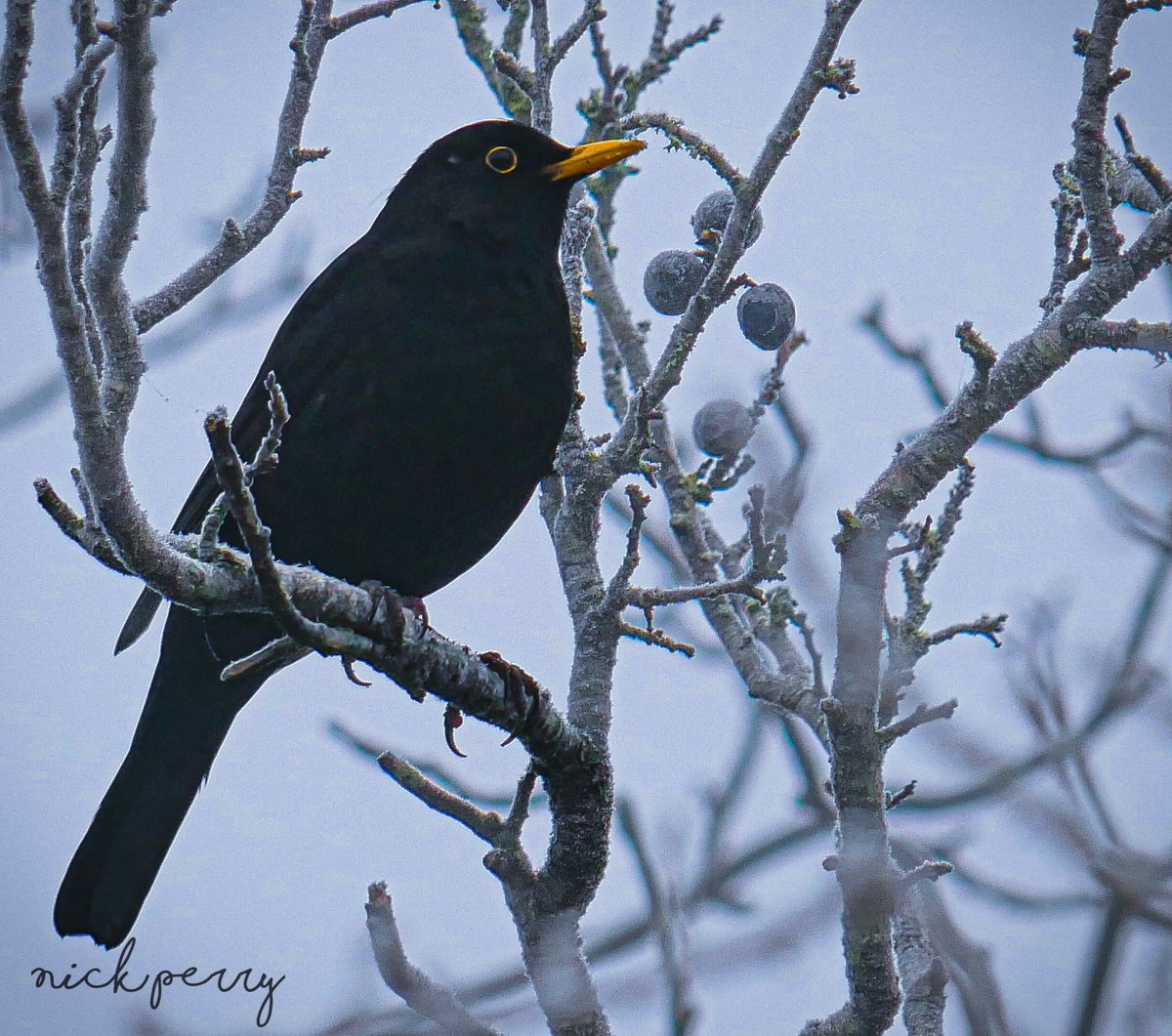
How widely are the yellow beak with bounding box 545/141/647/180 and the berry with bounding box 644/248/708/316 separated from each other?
571 mm

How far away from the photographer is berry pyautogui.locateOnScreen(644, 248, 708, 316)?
5.05 metres

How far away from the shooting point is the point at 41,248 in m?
2.48

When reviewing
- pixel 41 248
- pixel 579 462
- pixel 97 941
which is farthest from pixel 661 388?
pixel 97 941

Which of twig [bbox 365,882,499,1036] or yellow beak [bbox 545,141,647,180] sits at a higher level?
yellow beak [bbox 545,141,647,180]

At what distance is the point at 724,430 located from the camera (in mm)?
5059

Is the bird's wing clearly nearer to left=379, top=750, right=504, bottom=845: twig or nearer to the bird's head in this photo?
the bird's head

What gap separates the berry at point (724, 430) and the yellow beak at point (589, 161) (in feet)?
3.39

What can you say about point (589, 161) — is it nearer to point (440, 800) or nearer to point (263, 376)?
point (263, 376)

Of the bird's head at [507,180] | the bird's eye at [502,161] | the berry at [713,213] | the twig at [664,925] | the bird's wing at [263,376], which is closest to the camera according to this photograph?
the twig at [664,925]

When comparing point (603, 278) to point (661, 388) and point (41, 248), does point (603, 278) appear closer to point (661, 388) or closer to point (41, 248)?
point (661, 388)

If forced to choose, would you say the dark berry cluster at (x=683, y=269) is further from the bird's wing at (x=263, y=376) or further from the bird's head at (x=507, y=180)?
the bird's wing at (x=263, y=376)

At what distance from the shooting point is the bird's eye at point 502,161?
464cm

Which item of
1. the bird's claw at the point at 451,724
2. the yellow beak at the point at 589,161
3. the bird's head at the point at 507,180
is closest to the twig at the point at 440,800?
the bird's claw at the point at 451,724

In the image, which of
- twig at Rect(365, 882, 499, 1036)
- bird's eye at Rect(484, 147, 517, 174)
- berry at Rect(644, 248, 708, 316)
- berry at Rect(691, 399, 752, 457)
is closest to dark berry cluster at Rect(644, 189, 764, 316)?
berry at Rect(644, 248, 708, 316)
